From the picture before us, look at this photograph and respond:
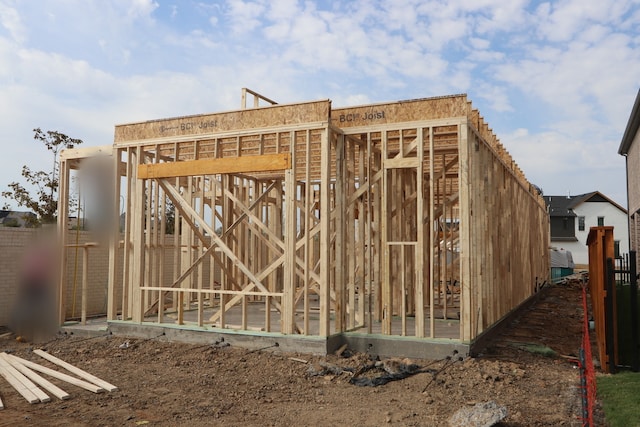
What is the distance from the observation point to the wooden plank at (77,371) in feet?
24.6

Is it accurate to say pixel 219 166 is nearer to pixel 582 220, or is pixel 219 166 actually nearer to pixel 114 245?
pixel 114 245

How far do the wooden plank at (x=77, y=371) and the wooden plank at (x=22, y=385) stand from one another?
2.13ft

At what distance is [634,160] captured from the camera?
925 inches

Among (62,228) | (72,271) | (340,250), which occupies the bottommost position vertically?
(72,271)

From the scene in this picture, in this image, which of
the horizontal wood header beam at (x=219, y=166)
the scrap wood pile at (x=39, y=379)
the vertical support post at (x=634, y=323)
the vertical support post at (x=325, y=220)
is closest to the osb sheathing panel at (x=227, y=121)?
the vertical support post at (x=325, y=220)

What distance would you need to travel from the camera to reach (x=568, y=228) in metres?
51.9

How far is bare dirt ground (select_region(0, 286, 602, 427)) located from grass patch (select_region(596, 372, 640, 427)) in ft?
0.67

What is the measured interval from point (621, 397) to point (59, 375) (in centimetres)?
752

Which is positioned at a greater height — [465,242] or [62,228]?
[62,228]

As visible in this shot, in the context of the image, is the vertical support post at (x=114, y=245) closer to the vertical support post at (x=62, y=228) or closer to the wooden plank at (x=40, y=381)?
the vertical support post at (x=62, y=228)

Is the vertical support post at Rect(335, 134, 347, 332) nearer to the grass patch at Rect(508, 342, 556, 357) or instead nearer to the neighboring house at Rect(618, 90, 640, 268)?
the grass patch at Rect(508, 342, 556, 357)

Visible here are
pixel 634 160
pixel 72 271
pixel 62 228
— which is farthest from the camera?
pixel 634 160

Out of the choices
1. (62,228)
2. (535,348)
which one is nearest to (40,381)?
(62,228)

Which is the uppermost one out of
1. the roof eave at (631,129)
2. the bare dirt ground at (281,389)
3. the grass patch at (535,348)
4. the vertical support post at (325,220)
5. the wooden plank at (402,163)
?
the roof eave at (631,129)
